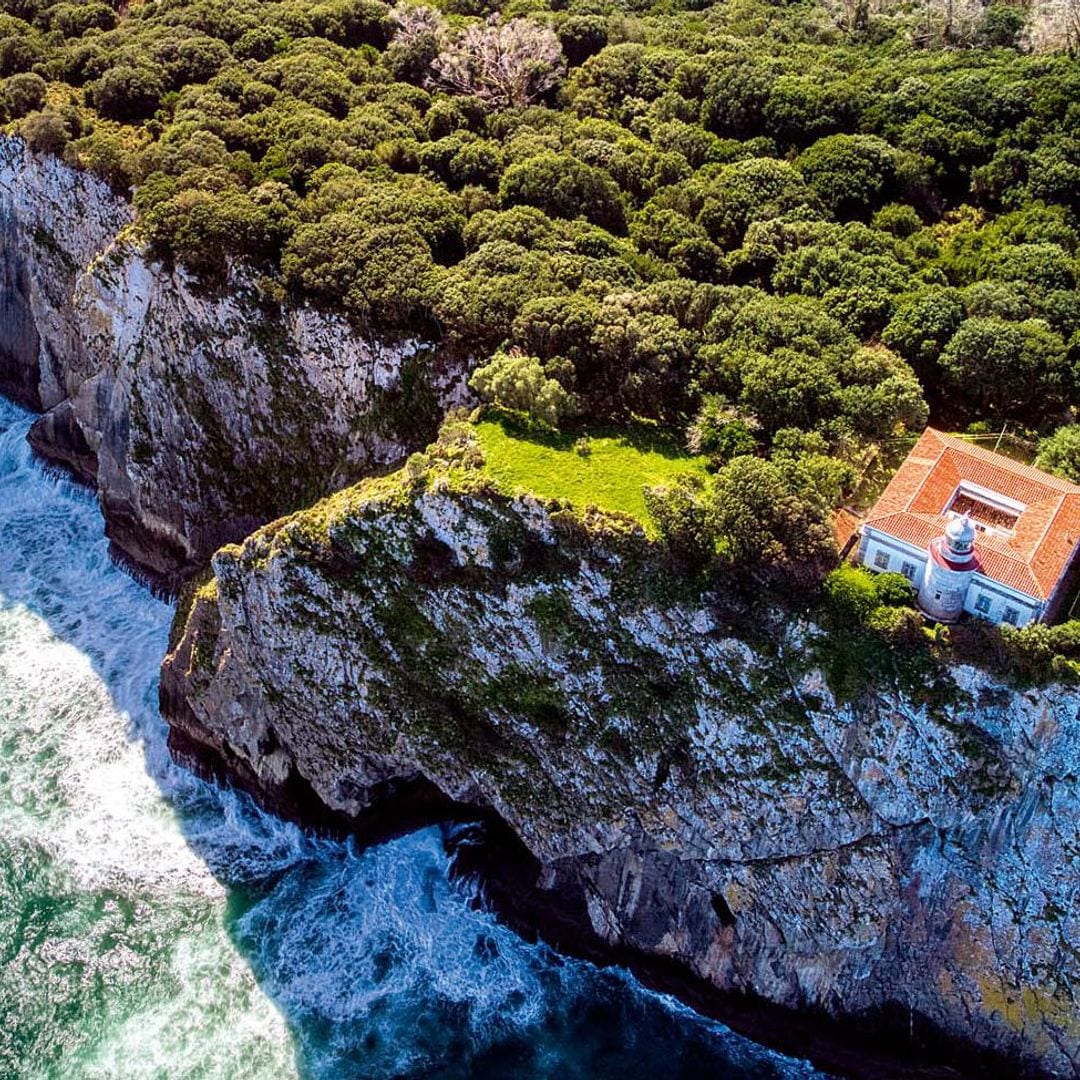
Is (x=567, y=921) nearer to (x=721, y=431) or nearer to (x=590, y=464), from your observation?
(x=590, y=464)

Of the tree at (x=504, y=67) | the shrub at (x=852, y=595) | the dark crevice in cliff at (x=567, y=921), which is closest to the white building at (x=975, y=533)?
the shrub at (x=852, y=595)

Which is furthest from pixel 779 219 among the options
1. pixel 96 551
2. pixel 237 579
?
pixel 96 551

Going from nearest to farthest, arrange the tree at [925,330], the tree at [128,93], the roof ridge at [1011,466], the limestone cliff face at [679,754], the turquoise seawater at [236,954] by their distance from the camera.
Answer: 1. the limestone cliff face at [679,754]
2. the roof ridge at [1011,466]
3. the turquoise seawater at [236,954]
4. the tree at [925,330]
5. the tree at [128,93]

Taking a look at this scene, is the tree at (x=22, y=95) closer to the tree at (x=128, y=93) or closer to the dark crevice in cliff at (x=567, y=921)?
the tree at (x=128, y=93)

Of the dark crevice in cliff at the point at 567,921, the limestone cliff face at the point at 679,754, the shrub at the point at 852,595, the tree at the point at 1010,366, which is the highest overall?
the tree at the point at 1010,366

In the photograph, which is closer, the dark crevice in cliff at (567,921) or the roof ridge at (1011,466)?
the roof ridge at (1011,466)

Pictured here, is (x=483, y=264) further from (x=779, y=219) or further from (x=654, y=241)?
(x=779, y=219)

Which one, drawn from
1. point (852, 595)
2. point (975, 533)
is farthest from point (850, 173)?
point (852, 595)
